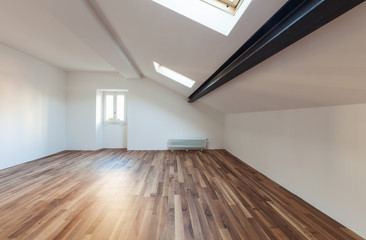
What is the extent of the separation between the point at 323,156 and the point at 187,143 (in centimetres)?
426

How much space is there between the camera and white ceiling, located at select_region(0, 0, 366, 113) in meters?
1.21

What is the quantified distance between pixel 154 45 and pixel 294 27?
2.08 m

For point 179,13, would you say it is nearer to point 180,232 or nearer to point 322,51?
point 322,51

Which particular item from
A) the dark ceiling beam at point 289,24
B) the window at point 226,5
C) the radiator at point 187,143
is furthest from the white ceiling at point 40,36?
the radiator at point 187,143

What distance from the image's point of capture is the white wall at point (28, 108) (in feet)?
13.0

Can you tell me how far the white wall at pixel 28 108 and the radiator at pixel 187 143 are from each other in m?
3.89

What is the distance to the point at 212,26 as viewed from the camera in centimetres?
167

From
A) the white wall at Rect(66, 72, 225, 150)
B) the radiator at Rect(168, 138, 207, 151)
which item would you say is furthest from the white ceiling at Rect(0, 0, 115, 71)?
the radiator at Rect(168, 138, 207, 151)

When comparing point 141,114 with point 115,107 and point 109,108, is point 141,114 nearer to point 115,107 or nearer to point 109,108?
point 115,107

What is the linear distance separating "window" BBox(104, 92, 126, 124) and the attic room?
1956mm

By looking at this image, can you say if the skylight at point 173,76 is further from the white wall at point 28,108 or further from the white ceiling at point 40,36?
the white wall at point 28,108

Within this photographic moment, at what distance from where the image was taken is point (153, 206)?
233cm

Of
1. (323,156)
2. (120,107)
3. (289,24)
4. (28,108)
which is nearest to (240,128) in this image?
(323,156)

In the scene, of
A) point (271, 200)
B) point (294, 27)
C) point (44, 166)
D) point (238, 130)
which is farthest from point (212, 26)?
point (44, 166)
